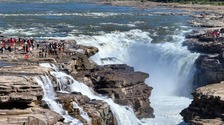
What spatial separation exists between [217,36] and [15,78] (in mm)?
27139

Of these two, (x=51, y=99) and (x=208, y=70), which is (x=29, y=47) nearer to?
(x=51, y=99)

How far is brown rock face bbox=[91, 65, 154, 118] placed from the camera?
34.8 m

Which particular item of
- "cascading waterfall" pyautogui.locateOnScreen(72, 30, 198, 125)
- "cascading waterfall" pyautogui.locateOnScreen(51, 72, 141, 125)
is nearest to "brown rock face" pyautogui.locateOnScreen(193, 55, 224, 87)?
"cascading waterfall" pyautogui.locateOnScreen(72, 30, 198, 125)

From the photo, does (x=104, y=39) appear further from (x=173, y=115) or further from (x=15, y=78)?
(x=15, y=78)

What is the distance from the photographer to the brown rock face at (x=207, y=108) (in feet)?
92.8

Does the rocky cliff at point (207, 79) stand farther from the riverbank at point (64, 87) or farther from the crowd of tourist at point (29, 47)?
the crowd of tourist at point (29, 47)

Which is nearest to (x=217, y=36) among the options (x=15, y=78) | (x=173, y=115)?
(x=173, y=115)

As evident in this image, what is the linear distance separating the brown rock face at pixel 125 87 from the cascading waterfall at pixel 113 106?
3.75ft

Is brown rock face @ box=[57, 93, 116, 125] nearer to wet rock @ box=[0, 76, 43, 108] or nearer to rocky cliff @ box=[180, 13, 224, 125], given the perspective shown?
wet rock @ box=[0, 76, 43, 108]

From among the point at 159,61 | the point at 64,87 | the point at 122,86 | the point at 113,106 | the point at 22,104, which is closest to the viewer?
the point at 22,104

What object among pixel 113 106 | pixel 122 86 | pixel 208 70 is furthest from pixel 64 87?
pixel 208 70

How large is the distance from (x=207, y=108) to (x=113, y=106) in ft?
19.4

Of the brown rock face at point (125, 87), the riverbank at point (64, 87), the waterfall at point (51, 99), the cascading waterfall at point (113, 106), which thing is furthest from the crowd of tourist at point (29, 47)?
the waterfall at point (51, 99)

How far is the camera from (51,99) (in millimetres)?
28219
